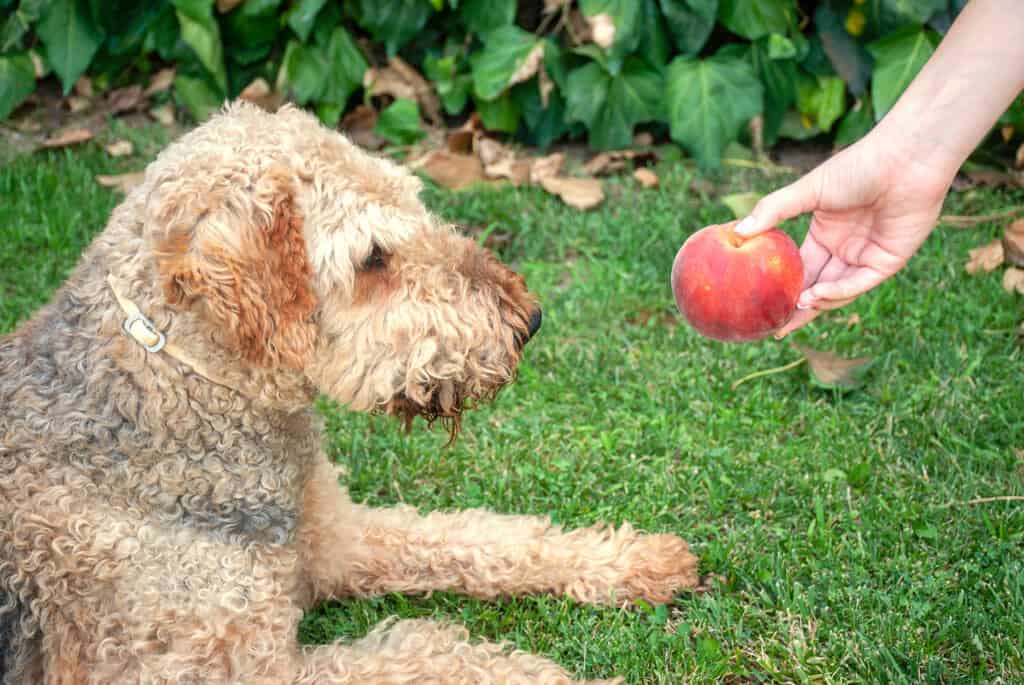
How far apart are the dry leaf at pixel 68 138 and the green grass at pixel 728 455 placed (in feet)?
1.65

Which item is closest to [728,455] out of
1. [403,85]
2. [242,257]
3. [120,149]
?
[242,257]

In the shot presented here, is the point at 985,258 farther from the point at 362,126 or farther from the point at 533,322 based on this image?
the point at 362,126

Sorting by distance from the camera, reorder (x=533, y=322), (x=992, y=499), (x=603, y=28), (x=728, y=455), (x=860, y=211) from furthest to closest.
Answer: (x=603, y=28) → (x=728, y=455) → (x=992, y=499) → (x=860, y=211) → (x=533, y=322)

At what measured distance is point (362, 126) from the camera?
585 centimetres

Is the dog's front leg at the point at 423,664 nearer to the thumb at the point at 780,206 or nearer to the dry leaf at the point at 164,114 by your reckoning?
the thumb at the point at 780,206

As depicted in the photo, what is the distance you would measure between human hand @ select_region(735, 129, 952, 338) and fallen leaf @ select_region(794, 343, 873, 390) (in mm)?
846

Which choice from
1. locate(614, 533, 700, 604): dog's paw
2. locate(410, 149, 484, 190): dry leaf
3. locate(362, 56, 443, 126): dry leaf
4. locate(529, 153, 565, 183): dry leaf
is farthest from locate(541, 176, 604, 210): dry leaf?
locate(614, 533, 700, 604): dog's paw

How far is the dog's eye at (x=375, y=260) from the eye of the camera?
8.38 feet

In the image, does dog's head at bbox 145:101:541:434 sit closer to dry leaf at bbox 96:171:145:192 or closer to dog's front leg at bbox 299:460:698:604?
dog's front leg at bbox 299:460:698:604

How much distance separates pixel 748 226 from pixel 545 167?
2679mm

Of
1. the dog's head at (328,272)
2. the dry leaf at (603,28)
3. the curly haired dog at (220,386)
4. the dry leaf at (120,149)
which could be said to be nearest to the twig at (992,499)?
the curly haired dog at (220,386)

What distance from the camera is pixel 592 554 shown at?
3191mm

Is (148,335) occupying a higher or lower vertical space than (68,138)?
higher

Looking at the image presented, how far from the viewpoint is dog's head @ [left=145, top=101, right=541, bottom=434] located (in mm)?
2355
